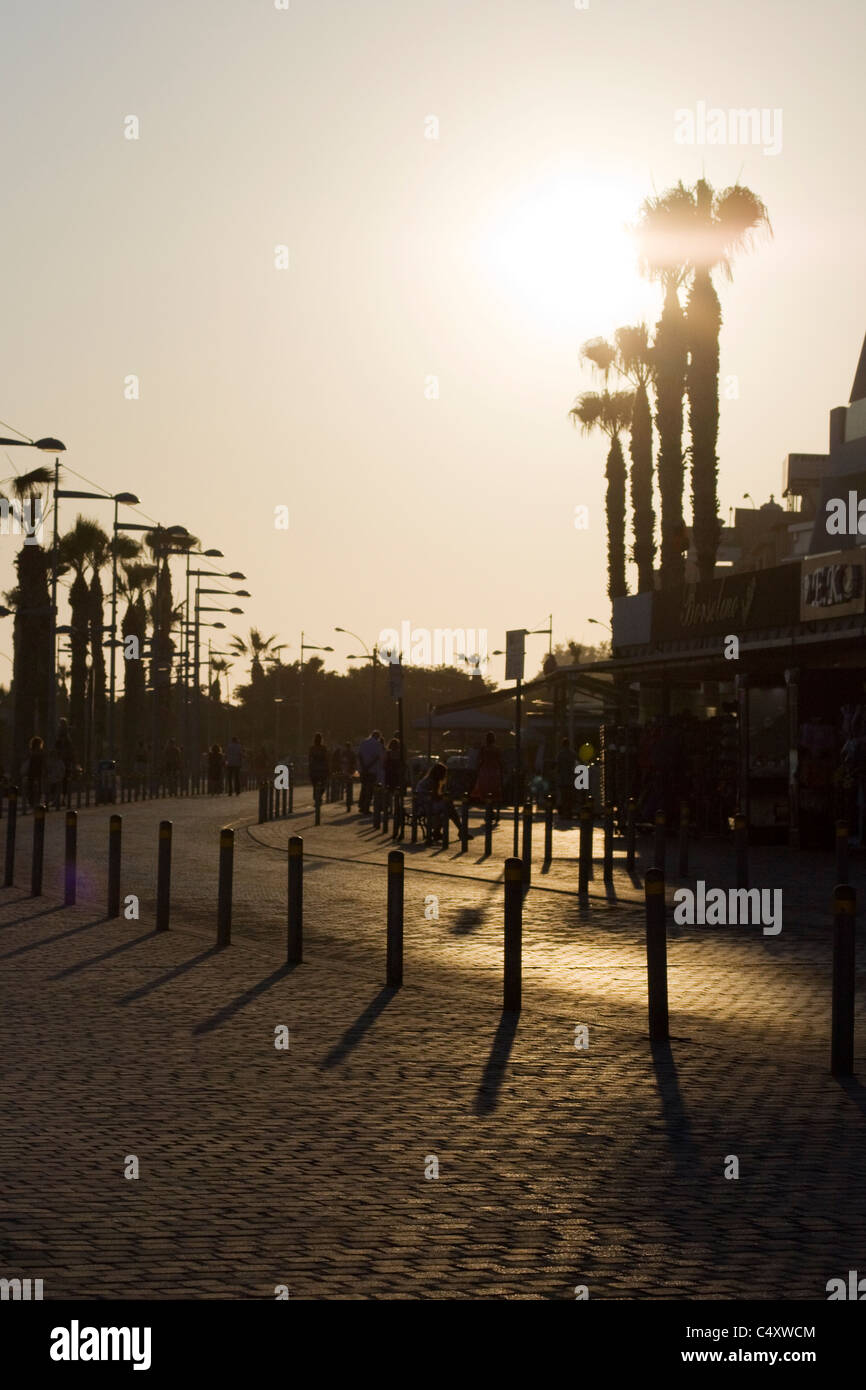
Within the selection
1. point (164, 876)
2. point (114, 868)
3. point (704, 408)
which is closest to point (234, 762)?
point (704, 408)

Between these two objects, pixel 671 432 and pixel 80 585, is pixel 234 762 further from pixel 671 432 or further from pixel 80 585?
pixel 671 432

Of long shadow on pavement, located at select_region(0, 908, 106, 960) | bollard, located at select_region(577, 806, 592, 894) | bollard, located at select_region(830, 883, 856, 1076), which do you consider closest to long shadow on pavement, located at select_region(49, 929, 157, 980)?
long shadow on pavement, located at select_region(0, 908, 106, 960)

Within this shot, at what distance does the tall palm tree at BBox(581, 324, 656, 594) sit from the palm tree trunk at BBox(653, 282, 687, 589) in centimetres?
703

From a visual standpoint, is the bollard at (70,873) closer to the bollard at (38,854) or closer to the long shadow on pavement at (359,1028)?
the bollard at (38,854)

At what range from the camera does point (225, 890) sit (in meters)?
16.1

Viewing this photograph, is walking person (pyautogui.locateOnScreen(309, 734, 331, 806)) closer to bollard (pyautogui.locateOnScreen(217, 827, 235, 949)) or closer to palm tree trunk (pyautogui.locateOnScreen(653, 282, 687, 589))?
palm tree trunk (pyautogui.locateOnScreen(653, 282, 687, 589))

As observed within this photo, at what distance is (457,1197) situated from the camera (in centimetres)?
720

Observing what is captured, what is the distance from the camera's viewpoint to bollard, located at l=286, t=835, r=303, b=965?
48.1 feet

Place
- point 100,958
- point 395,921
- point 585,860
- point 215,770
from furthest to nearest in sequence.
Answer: point 215,770
point 585,860
point 100,958
point 395,921

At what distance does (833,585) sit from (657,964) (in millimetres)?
→ 17933

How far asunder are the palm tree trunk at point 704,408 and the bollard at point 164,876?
85.6ft


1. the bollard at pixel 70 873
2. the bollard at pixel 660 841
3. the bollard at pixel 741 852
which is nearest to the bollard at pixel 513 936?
the bollard at pixel 660 841

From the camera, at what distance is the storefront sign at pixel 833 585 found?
27.6m
